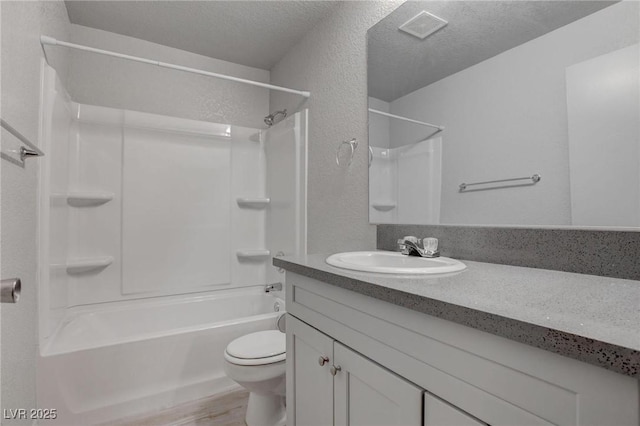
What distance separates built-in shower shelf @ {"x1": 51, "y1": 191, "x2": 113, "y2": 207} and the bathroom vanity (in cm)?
187

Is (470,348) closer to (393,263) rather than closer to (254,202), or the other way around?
(393,263)

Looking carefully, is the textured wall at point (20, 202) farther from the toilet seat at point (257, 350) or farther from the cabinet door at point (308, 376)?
the cabinet door at point (308, 376)

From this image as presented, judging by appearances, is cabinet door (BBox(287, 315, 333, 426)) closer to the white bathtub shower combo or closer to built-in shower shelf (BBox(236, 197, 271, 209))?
the white bathtub shower combo

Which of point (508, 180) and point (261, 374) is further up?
point (508, 180)

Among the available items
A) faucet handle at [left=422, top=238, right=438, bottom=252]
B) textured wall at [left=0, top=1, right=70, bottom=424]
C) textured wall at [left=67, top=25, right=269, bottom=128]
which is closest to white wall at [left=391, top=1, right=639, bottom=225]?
faucet handle at [left=422, top=238, right=438, bottom=252]

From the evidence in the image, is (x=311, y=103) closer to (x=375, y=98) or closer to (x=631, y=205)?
(x=375, y=98)

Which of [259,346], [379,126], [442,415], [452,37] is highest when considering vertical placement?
[452,37]

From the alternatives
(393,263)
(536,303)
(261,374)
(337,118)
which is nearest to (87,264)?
(261,374)

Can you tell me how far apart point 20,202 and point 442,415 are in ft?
5.68

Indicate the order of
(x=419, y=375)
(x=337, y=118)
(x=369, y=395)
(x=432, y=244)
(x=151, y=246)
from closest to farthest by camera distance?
(x=419, y=375)
(x=369, y=395)
(x=432, y=244)
(x=337, y=118)
(x=151, y=246)

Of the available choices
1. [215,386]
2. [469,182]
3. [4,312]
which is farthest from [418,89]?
[215,386]

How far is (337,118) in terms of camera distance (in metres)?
1.99

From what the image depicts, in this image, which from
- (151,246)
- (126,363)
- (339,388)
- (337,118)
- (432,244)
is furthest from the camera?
(151,246)

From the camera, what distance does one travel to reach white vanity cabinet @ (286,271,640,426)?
478 mm
